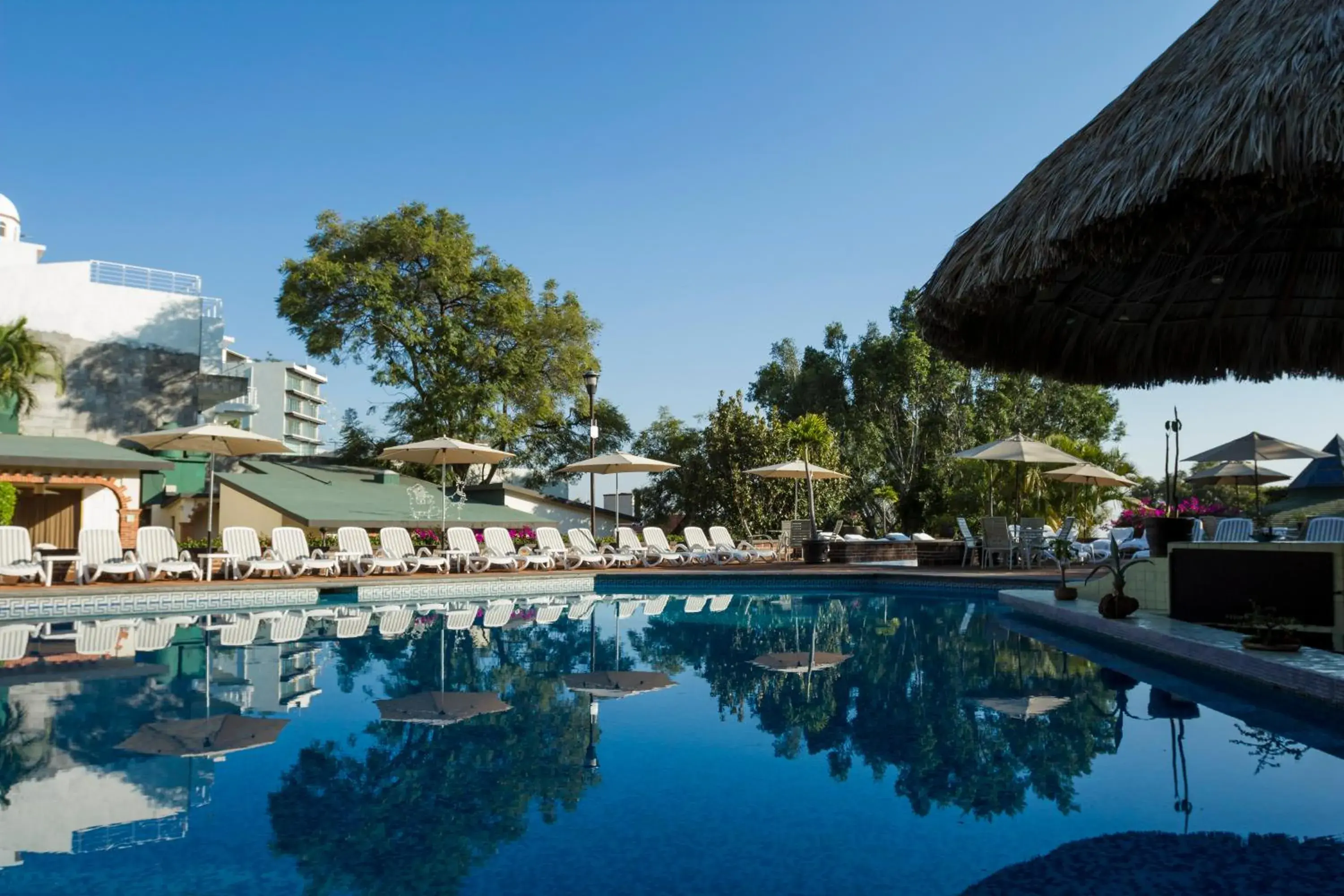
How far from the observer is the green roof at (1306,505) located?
20188 millimetres

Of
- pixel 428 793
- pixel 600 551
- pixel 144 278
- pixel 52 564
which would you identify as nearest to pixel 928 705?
pixel 428 793

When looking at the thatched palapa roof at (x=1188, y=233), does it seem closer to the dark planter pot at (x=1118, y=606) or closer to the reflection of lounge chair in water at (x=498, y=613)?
the dark planter pot at (x=1118, y=606)

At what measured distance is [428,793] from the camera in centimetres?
497

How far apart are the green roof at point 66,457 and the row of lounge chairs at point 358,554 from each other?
4.83 ft

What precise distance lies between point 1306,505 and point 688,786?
24300mm

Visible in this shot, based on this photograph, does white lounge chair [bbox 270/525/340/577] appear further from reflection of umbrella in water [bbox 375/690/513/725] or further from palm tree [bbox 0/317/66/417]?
reflection of umbrella in water [bbox 375/690/513/725]

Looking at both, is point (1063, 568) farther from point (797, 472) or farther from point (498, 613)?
point (797, 472)

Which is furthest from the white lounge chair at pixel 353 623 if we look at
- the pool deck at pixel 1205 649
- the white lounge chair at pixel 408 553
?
the pool deck at pixel 1205 649

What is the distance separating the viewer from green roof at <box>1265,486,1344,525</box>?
20.2m

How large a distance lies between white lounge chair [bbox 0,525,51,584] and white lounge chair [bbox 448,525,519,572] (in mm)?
6353

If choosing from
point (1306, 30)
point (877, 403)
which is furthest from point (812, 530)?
point (1306, 30)

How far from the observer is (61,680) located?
8133mm

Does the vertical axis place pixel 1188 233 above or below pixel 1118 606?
above

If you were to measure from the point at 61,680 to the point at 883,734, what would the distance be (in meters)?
6.98
